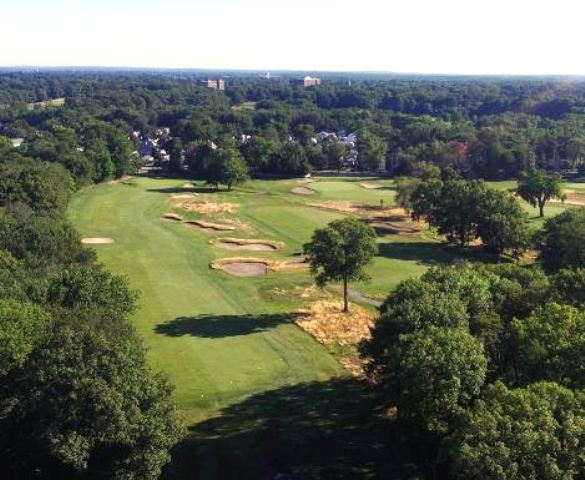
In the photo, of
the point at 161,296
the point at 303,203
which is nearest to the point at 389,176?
the point at 303,203

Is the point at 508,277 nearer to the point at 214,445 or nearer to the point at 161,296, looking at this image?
the point at 214,445

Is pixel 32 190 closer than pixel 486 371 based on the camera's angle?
No

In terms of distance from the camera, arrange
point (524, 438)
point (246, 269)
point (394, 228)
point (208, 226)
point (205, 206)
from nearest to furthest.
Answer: point (524, 438) < point (246, 269) < point (208, 226) < point (394, 228) < point (205, 206)

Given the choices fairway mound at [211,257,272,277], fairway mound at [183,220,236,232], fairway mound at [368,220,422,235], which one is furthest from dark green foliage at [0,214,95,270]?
fairway mound at [368,220,422,235]

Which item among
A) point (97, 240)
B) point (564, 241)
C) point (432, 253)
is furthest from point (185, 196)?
point (564, 241)

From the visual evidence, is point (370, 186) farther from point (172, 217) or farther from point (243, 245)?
point (243, 245)

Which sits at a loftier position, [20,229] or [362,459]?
[20,229]

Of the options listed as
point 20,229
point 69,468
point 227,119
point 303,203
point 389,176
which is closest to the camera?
point 69,468
